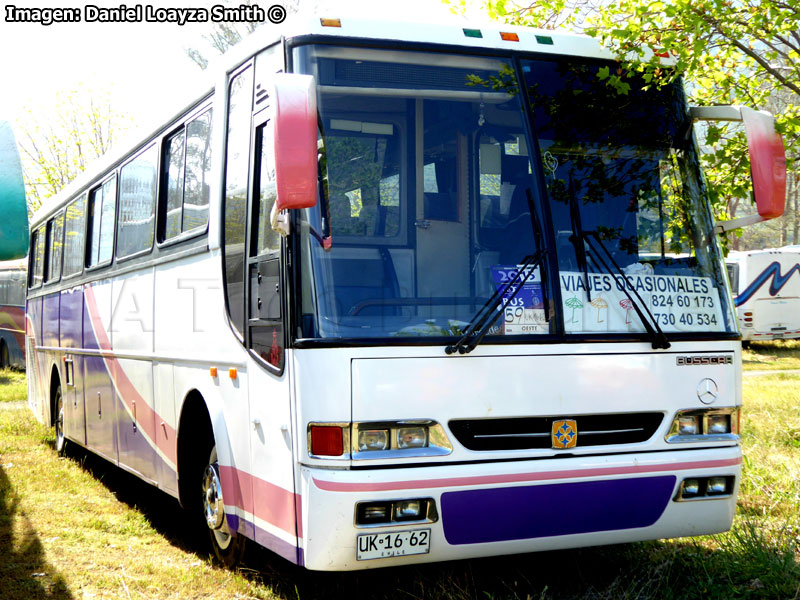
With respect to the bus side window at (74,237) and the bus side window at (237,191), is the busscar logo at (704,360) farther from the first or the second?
the bus side window at (74,237)

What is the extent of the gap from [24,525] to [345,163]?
4.64 metres

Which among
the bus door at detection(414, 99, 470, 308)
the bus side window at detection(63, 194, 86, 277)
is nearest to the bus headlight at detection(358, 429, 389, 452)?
the bus door at detection(414, 99, 470, 308)

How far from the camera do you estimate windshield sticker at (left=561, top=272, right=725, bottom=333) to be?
534cm

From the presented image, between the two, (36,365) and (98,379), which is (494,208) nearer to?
(98,379)

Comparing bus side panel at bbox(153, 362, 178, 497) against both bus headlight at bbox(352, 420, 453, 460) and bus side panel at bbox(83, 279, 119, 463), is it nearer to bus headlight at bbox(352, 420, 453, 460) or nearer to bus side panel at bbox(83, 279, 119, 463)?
bus side panel at bbox(83, 279, 119, 463)

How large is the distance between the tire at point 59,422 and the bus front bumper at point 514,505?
785 centimetres

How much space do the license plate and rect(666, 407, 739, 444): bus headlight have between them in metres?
1.50

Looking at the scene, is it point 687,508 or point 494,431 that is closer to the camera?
point 494,431

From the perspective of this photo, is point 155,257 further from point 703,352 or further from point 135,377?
point 703,352

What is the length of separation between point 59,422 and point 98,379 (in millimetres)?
2909

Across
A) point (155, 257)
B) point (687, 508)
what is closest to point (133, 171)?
point (155, 257)

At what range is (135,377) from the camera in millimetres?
8203

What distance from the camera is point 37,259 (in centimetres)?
1422

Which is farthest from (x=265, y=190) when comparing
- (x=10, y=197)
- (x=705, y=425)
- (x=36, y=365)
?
(x=36, y=365)
